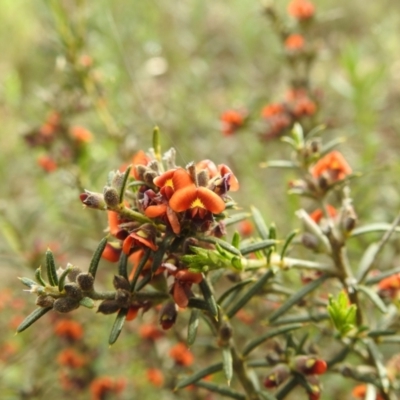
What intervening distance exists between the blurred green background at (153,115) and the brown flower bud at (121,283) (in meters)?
0.38

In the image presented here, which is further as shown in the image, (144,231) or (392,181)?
(392,181)

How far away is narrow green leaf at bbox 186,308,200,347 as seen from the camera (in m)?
1.25

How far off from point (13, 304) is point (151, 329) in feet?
3.69

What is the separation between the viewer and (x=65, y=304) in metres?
1.17

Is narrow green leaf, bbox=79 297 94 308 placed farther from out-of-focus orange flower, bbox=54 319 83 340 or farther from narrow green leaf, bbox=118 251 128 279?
out-of-focus orange flower, bbox=54 319 83 340

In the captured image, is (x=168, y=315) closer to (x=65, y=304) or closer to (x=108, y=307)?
(x=108, y=307)

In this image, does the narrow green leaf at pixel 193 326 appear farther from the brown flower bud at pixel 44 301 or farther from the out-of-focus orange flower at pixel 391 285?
the out-of-focus orange flower at pixel 391 285

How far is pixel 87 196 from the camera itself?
120 cm

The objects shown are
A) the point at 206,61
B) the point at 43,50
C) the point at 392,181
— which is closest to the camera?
the point at 392,181

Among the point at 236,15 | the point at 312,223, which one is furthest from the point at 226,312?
the point at 236,15

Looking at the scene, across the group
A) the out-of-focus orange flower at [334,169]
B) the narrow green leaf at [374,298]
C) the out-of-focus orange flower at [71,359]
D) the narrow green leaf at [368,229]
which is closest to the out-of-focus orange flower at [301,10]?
the out-of-focus orange flower at [334,169]

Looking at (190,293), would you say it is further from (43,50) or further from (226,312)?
(43,50)

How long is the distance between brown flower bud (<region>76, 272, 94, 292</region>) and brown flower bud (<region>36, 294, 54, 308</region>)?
73mm

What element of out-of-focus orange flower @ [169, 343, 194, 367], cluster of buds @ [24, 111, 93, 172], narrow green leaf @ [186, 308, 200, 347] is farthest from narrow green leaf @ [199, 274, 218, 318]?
cluster of buds @ [24, 111, 93, 172]
